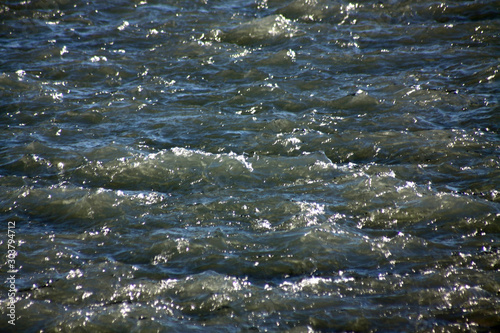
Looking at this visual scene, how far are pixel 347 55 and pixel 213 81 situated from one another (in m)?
2.27

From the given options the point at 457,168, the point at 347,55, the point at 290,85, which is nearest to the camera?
the point at 457,168

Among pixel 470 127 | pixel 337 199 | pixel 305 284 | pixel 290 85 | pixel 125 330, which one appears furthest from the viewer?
pixel 290 85

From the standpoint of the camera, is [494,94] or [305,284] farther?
[494,94]

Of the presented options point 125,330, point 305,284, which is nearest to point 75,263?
point 125,330

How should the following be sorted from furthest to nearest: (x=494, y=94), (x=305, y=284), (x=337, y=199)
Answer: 1. (x=494, y=94)
2. (x=337, y=199)
3. (x=305, y=284)

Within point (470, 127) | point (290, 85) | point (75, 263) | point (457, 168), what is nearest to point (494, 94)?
point (470, 127)

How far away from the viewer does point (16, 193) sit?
206 inches

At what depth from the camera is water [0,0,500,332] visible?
3.73 metres

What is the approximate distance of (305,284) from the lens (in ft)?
12.8

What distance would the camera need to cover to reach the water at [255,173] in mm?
3734

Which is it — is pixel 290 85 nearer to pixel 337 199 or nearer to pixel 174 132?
pixel 174 132

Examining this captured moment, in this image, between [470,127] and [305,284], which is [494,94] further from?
[305,284]

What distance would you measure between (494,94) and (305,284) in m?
4.74

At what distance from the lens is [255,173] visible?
18.6 feet
